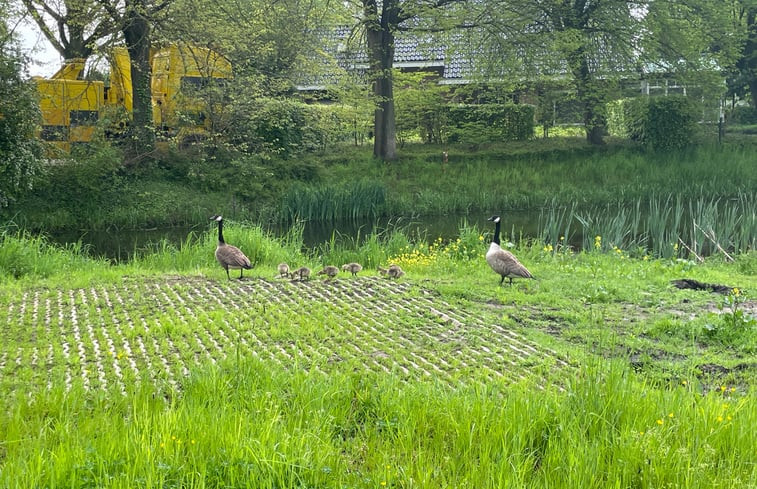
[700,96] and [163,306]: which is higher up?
[700,96]

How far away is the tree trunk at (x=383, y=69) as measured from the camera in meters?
26.1

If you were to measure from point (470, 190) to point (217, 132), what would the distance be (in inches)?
343

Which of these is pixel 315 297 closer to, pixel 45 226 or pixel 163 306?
pixel 163 306

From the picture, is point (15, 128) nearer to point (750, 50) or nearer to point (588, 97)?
point (588, 97)

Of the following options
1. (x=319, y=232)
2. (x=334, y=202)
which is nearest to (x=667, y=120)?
(x=334, y=202)

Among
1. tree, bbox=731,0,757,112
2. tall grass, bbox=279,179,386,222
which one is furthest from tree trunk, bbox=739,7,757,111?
tall grass, bbox=279,179,386,222

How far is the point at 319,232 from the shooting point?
20.7 meters

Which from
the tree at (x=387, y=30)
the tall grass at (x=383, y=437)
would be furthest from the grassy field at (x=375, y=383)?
the tree at (x=387, y=30)

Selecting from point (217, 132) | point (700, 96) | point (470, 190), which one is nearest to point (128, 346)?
point (217, 132)

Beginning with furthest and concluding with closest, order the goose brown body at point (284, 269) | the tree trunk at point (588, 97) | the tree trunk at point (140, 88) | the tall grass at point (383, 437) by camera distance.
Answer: the tree trunk at point (588, 97) → the tree trunk at point (140, 88) → the goose brown body at point (284, 269) → the tall grass at point (383, 437)

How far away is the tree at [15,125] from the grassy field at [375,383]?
7.42 metres

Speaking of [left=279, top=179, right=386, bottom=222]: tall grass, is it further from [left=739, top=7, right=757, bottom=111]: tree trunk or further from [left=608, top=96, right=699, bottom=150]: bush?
[left=739, top=7, right=757, bottom=111]: tree trunk

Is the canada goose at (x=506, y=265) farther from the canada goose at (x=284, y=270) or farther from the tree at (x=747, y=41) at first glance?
the tree at (x=747, y=41)

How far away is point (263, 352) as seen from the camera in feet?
23.7
